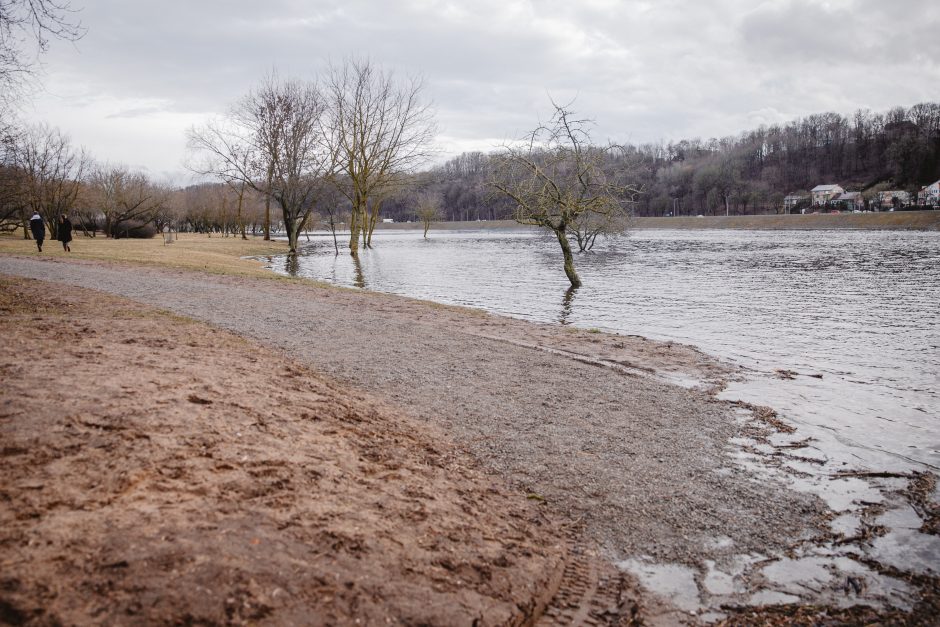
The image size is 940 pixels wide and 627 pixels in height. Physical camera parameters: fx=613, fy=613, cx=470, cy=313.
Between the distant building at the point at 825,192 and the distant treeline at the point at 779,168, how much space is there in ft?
18.6

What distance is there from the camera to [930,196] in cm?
11150

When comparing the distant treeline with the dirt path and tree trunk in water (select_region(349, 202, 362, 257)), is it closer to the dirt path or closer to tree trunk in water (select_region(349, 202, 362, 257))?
tree trunk in water (select_region(349, 202, 362, 257))

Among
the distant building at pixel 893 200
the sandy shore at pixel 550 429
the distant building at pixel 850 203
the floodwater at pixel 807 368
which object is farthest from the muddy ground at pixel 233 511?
the distant building at pixel 850 203

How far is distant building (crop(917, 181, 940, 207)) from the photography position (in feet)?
314

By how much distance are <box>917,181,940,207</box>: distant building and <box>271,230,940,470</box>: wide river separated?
241 feet

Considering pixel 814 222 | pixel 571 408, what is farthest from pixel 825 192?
pixel 571 408

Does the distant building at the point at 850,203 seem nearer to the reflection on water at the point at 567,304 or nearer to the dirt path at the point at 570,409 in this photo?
the reflection on water at the point at 567,304

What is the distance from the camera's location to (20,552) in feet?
9.70

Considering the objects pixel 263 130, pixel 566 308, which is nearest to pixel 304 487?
pixel 566 308

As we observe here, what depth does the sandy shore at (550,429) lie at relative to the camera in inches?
167

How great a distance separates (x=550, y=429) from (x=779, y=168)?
187573 mm

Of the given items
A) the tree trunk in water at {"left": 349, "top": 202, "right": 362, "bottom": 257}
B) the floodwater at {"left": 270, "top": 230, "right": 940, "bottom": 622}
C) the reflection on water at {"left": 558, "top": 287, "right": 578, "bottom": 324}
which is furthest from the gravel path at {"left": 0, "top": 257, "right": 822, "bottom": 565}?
the tree trunk in water at {"left": 349, "top": 202, "right": 362, "bottom": 257}

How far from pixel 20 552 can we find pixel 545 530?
314 centimetres

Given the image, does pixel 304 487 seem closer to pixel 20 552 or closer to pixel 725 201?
pixel 20 552
